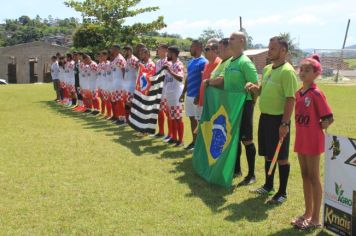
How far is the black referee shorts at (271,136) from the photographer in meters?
5.84

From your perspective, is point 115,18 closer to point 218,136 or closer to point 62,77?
point 62,77

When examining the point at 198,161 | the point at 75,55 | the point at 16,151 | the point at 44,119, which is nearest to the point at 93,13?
the point at 75,55

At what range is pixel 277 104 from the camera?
19.1 feet

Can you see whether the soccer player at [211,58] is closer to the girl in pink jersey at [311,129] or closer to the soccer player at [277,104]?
the soccer player at [277,104]

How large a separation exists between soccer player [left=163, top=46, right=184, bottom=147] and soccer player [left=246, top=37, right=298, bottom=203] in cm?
378

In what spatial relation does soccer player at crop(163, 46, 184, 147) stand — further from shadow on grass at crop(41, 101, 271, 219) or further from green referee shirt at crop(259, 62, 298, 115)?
green referee shirt at crop(259, 62, 298, 115)

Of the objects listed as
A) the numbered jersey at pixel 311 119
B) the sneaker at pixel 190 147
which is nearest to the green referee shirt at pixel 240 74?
the numbered jersey at pixel 311 119

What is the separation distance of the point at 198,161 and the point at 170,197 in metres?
1.32

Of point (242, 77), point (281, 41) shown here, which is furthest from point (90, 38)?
point (281, 41)

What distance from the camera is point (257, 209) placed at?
229 inches

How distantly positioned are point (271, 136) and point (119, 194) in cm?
217

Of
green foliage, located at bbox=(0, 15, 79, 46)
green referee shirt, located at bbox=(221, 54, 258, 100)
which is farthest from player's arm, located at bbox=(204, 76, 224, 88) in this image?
green foliage, located at bbox=(0, 15, 79, 46)

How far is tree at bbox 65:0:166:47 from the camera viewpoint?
1339 inches

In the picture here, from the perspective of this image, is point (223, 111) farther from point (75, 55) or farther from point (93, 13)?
point (93, 13)
